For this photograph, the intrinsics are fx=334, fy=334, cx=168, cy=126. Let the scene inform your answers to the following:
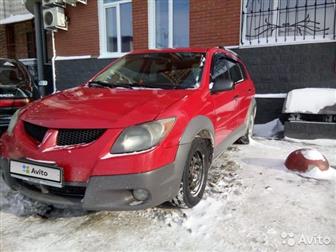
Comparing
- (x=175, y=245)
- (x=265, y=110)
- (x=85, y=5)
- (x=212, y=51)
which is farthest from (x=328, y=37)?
(x=85, y=5)

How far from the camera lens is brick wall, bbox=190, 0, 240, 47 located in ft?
24.5

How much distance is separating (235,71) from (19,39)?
36.9 feet

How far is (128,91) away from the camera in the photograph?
10.7ft

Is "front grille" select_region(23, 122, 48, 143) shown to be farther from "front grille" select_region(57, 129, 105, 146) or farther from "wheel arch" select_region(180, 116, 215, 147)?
"wheel arch" select_region(180, 116, 215, 147)

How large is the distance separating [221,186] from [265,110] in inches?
162

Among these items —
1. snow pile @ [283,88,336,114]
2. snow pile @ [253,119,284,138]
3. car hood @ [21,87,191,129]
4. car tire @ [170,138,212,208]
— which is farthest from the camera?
snow pile @ [253,119,284,138]

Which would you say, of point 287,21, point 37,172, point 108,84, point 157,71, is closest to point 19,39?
point 287,21

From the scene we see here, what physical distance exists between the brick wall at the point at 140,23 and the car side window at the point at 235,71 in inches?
170

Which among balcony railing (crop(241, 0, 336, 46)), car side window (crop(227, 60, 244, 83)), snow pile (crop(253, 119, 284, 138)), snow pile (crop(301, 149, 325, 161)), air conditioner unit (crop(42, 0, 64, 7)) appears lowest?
snow pile (crop(253, 119, 284, 138))

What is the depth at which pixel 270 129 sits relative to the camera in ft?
22.7

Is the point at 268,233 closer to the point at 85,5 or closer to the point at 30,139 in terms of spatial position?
the point at 30,139

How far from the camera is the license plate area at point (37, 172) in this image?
97.9 inches

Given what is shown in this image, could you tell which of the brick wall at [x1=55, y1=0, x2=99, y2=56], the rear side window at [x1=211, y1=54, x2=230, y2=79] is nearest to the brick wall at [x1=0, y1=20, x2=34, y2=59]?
the brick wall at [x1=55, y1=0, x2=99, y2=56]

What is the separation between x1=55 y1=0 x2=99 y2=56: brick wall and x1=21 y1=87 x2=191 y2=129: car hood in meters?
6.75
